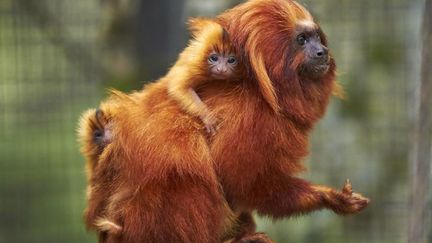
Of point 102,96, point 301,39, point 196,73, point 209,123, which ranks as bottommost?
point 102,96

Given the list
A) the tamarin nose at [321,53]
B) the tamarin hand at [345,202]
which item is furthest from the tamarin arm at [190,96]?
the tamarin hand at [345,202]

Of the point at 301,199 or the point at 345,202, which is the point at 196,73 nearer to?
the point at 301,199

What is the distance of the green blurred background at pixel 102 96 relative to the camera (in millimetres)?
7289

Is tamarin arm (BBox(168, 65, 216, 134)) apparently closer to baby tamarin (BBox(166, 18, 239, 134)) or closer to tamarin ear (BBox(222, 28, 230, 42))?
baby tamarin (BBox(166, 18, 239, 134))

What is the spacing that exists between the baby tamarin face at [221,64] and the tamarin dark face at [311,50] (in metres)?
0.26

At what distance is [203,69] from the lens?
3.93 m

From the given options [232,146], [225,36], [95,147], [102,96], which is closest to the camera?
[232,146]

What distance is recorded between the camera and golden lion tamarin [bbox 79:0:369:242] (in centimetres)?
384

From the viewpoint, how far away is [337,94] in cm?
420

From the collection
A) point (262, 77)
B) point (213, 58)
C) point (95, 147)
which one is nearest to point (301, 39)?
point (262, 77)

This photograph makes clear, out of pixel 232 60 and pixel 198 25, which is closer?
pixel 232 60

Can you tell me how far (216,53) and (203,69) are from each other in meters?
0.08

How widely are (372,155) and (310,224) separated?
64 cm

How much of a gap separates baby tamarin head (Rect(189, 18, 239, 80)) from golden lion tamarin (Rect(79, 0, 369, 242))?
0.03 metres
